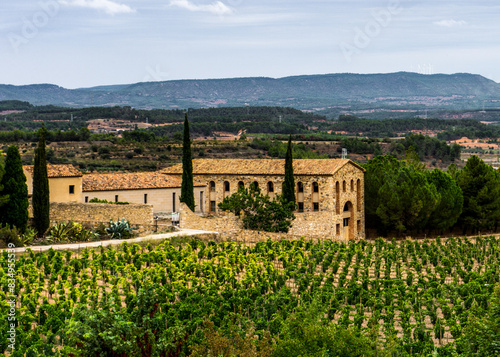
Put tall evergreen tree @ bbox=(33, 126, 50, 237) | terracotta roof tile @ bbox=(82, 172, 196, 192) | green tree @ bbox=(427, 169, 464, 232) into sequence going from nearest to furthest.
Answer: tall evergreen tree @ bbox=(33, 126, 50, 237) < terracotta roof tile @ bbox=(82, 172, 196, 192) < green tree @ bbox=(427, 169, 464, 232)

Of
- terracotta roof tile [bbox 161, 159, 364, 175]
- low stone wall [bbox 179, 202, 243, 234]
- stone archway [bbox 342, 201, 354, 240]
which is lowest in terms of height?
stone archway [bbox 342, 201, 354, 240]

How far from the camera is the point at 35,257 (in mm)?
25781

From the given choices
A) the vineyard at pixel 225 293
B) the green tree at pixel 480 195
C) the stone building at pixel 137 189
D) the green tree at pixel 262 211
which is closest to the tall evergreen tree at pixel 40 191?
the vineyard at pixel 225 293

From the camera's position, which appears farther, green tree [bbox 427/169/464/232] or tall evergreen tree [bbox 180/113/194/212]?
green tree [bbox 427/169/464/232]

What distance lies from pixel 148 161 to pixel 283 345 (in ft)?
156

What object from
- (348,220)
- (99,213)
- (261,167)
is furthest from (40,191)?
(348,220)

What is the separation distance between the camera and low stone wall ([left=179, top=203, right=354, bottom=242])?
33469mm

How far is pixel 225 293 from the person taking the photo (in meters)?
21.5

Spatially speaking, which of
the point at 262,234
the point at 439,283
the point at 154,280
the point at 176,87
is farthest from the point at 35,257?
the point at 176,87

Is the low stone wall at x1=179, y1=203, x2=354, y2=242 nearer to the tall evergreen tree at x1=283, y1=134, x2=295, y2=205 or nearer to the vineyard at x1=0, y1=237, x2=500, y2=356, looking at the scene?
the tall evergreen tree at x1=283, y1=134, x2=295, y2=205

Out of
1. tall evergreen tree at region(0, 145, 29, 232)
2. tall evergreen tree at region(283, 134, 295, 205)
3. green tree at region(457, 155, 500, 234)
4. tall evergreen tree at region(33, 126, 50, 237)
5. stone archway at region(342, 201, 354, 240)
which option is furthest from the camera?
green tree at region(457, 155, 500, 234)

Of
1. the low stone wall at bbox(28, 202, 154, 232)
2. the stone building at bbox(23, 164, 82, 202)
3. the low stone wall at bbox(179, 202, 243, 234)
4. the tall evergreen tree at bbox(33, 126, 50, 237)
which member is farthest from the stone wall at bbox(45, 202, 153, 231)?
the tall evergreen tree at bbox(33, 126, 50, 237)

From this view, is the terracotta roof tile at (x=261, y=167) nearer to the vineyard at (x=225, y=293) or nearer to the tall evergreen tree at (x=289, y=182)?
the tall evergreen tree at (x=289, y=182)

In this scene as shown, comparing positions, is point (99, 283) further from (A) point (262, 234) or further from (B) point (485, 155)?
(B) point (485, 155)
